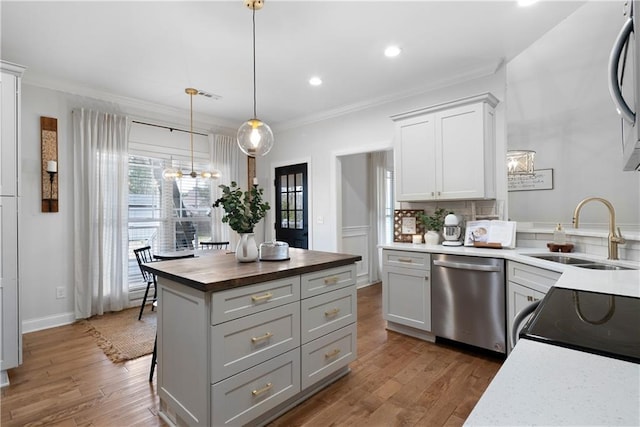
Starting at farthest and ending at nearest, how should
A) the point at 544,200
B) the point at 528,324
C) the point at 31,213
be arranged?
the point at 31,213 → the point at 544,200 → the point at 528,324

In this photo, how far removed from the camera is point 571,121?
10.0ft


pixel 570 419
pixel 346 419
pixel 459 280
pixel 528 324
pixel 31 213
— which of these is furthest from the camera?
pixel 31 213

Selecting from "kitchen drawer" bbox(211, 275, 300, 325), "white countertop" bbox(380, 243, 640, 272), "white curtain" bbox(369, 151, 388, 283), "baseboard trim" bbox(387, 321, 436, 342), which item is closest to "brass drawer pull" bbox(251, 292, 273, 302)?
"kitchen drawer" bbox(211, 275, 300, 325)

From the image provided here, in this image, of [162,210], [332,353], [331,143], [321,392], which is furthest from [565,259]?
[162,210]

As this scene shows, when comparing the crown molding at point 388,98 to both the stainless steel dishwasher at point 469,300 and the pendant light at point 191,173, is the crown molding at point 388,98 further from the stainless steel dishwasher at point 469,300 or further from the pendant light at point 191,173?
the stainless steel dishwasher at point 469,300

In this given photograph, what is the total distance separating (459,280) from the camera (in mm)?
2803

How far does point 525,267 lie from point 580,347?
194cm

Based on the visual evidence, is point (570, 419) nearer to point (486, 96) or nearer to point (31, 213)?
point (486, 96)

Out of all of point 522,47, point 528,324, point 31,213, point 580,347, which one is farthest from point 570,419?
point 31,213

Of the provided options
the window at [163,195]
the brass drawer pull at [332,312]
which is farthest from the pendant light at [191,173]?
the brass drawer pull at [332,312]

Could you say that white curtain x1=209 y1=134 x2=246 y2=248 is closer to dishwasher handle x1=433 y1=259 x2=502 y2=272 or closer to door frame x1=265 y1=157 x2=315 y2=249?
door frame x1=265 y1=157 x2=315 y2=249

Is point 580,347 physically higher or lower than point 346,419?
higher

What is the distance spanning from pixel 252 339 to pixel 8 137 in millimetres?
2433

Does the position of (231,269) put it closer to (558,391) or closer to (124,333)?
(558,391)
